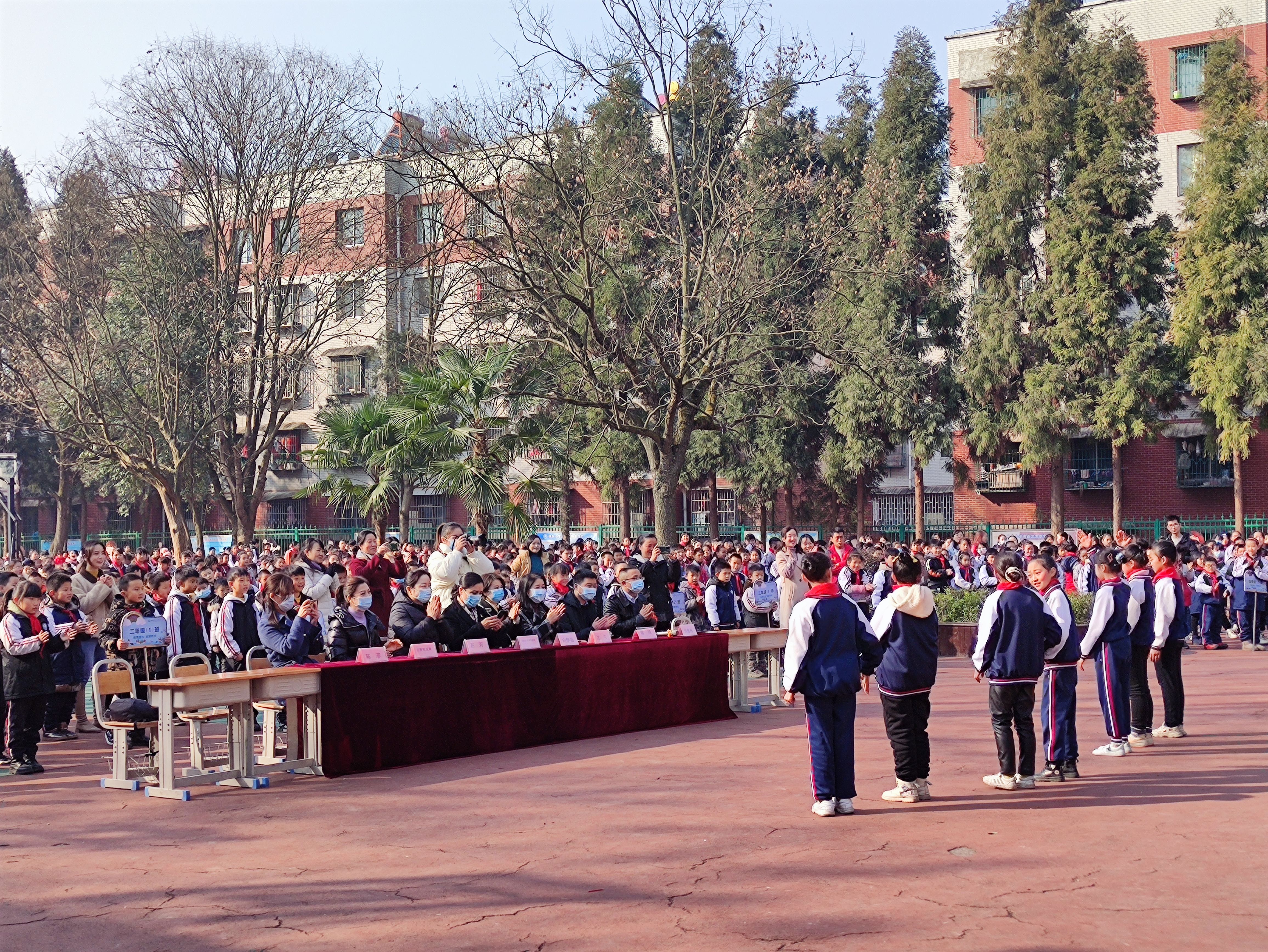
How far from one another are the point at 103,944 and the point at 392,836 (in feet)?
8.19

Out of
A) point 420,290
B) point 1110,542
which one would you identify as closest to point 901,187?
point 1110,542

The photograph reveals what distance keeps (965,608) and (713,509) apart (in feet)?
61.7

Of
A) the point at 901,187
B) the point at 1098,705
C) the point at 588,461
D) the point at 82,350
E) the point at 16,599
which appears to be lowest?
the point at 1098,705

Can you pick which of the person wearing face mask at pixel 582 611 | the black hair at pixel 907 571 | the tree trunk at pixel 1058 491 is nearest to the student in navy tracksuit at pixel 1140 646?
the black hair at pixel 907 571

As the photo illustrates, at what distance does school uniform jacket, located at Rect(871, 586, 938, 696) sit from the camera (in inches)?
364

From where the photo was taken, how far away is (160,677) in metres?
12.3

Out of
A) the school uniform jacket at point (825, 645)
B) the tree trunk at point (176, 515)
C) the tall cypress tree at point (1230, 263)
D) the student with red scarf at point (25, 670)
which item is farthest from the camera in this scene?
the tall cypress tree at point (1230, 263)

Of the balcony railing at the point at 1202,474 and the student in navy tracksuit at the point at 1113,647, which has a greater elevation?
the balcony railing at the point at 1202,474

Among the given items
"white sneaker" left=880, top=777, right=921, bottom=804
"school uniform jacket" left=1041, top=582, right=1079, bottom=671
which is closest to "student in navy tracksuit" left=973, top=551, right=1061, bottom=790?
"school uniform jacket" left=1041, top=582, right=1079, bottom=671

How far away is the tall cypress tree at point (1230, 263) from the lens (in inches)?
1287

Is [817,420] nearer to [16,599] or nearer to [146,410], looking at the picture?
[146,410]

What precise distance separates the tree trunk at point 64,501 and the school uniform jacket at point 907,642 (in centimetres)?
4253

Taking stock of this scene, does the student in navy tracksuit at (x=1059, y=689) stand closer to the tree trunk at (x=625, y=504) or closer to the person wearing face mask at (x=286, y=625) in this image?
the person wearing face mask at (x=286, y=625)

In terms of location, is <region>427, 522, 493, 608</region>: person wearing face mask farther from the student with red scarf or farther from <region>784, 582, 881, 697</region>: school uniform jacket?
<region>784, 582, 881, 697</region>: school uniform jacket
